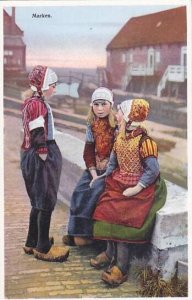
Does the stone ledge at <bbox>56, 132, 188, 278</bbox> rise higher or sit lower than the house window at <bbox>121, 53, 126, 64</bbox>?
lower

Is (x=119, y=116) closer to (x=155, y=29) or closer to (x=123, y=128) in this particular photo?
(x=123, y=128)

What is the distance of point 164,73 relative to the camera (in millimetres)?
1924

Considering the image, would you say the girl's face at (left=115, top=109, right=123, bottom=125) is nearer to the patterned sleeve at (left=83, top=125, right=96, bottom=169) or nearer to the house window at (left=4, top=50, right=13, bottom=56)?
the patterned sleeve at (left=83, top=125, right=96, bottom=169)

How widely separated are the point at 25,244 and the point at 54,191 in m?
0.26

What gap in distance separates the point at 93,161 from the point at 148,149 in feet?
0.77

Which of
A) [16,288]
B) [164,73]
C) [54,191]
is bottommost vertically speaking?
[16,288]

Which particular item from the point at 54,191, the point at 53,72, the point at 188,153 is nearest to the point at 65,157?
the point at 54,191

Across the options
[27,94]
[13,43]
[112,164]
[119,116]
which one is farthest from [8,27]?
[112,164]

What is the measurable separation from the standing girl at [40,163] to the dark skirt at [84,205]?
86mm

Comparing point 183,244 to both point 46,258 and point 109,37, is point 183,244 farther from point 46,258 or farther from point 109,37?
point 109,37

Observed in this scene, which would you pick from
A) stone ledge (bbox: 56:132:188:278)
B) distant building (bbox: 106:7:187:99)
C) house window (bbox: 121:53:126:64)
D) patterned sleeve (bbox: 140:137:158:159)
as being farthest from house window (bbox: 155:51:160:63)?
stone ledge (bbox: 56:132:188:278)

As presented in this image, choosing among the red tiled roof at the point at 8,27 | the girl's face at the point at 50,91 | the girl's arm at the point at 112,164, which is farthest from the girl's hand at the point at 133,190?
the red tiled roof at the point at 8,27

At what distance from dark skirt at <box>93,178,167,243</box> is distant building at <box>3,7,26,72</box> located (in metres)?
0.74

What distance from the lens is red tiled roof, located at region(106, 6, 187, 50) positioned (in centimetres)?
189
